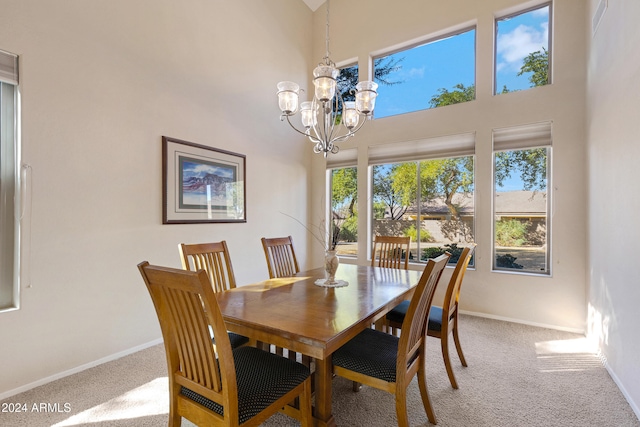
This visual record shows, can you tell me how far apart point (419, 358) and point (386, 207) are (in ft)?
9.74

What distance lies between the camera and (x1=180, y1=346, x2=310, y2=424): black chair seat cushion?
129 cm

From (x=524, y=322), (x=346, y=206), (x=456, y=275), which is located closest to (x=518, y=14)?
(x=346, y=206)

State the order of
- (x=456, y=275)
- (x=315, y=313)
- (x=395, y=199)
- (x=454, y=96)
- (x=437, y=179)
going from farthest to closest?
(x=395, y=199) → (x=437, y=179) → (x=454, y=96) → (x=456, y=275) → (x=315, y=313)

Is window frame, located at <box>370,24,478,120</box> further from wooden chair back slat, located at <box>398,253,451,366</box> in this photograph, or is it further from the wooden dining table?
wooden chair back slat, located at <box>398,253,451,366</box>

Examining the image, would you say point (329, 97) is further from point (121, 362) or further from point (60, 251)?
point (121, 362)

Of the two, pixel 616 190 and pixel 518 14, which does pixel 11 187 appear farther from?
pixel 518 14

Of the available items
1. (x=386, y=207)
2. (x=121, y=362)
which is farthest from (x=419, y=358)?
(x=386, y=207)

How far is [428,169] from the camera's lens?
424cm

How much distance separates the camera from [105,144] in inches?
103

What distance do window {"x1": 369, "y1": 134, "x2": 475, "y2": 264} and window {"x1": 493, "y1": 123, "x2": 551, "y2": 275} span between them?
1.02ft

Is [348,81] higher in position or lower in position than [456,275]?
higher

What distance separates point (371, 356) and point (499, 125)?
3.32 m

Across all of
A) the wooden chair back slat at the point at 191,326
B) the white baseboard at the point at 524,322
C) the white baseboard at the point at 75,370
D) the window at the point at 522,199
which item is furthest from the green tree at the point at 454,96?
the white baseboard at the point at 75,370

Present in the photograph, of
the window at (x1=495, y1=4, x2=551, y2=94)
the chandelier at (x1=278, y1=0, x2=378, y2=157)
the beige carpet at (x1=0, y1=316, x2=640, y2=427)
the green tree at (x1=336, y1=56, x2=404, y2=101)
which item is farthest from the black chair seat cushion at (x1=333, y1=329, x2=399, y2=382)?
the green tree at (x1=336, y1=56, x2=404, y2=101)
